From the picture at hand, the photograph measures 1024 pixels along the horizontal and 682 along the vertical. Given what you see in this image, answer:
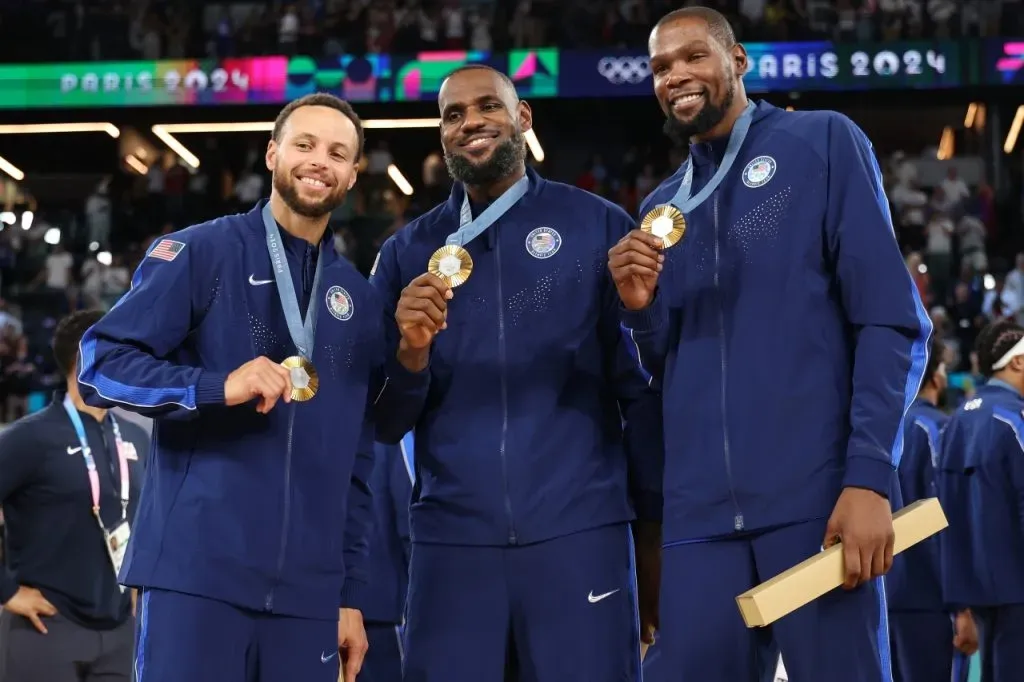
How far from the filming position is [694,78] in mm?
3355

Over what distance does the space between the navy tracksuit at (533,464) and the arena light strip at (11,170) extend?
24215mm

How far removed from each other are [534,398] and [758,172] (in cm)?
86

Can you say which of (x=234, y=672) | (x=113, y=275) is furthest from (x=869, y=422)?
(x=113, y=275)

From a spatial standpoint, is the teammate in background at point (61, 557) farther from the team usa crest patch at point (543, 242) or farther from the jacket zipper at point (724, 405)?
the jacket zipper at point (724, 405)

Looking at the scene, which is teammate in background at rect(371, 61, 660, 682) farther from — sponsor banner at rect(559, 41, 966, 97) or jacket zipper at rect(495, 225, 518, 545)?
sponsor banner at rect(559, 41, 966, 97)

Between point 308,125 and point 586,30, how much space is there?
18235 mm

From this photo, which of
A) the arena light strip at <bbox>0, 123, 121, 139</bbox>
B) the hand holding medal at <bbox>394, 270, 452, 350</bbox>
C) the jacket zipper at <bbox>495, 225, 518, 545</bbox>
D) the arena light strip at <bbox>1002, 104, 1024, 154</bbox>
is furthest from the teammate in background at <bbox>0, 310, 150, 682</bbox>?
the arena light strip at <bbox>1002, 104, 1024, 154</bbox>

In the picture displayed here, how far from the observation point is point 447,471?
3564 mm

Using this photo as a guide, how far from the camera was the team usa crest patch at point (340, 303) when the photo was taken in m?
3.53

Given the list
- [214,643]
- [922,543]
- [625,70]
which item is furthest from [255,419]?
[625,70]

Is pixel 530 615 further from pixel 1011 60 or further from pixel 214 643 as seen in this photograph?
pixel 1011 60

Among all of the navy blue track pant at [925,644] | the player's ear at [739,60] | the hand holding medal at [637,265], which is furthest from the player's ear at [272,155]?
the navy blue track pant at [925,644]

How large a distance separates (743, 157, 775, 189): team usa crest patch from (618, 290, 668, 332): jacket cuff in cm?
36

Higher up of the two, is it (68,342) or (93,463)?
(68,342)
